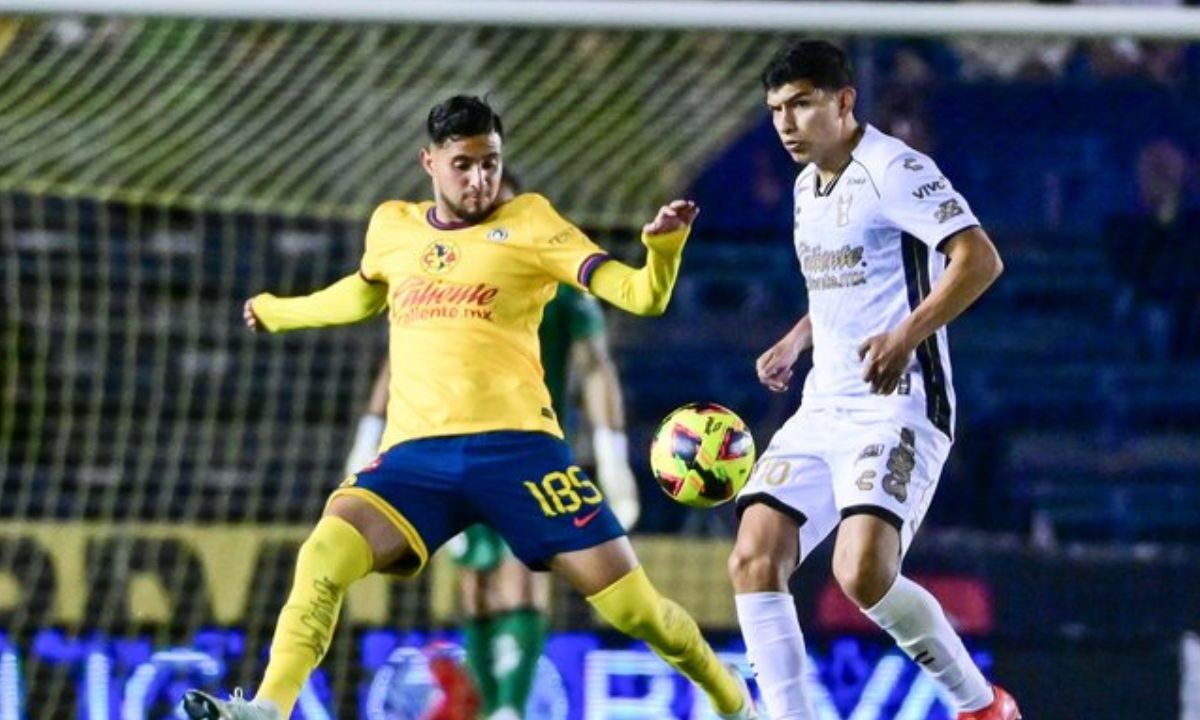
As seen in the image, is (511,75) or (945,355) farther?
(511,75)

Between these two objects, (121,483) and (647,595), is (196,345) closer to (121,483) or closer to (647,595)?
(121,483)

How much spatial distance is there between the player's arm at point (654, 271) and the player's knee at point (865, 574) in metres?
0.74

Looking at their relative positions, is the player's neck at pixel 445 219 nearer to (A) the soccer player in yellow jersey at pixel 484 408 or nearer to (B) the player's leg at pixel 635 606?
(A) the soccer player in yellow jersey at pixel 484 408

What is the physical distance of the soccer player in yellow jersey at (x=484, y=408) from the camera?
6254mm

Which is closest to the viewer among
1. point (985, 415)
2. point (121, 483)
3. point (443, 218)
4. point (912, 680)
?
point (443, 218)

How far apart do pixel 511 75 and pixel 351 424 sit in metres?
1.56

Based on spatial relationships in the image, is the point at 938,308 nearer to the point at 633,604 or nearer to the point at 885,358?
the point at 885,358

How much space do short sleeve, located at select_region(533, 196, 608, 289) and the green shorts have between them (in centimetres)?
120

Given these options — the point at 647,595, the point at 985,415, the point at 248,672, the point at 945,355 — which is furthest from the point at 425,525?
the point at 985,415

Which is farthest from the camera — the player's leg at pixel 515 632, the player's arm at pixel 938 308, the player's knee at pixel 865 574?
the player's leg at pixel 515 632

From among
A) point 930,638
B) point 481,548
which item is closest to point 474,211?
point 481,548

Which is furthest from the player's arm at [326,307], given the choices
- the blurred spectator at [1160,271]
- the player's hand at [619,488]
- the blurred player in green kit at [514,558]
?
the blurred spectator at [1160,271]

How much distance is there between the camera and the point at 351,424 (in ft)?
32.5

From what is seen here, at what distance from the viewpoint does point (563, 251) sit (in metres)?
6.36
